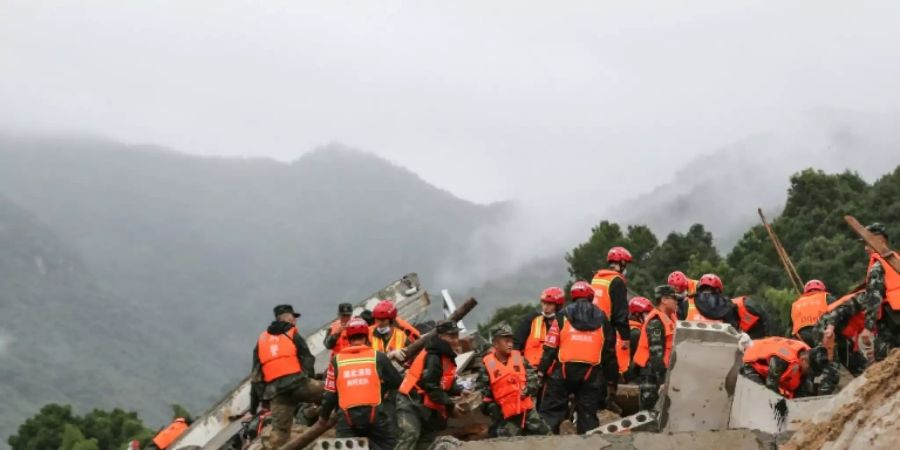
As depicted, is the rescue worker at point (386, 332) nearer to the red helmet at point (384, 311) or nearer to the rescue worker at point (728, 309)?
the red helmet at point (384, 311)

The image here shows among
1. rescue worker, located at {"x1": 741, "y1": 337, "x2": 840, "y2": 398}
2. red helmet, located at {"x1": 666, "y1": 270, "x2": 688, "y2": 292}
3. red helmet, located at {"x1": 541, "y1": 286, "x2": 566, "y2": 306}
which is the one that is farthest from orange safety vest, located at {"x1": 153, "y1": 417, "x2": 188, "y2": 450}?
rescue worker, located at {"x1": 741, "y1": 337, "x2": 840, "y2": 398}

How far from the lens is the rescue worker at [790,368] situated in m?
9.52

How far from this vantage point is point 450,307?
17.2 m

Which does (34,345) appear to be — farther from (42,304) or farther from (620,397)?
(620,397)

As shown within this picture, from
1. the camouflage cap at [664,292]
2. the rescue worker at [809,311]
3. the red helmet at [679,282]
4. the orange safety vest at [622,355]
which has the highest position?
the red helmet at [679,282]

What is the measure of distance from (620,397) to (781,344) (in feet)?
9.33

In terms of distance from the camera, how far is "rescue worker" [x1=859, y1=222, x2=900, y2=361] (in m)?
10.4

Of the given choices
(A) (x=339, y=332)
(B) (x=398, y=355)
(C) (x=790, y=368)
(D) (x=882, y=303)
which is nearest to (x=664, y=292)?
(D) (x=882, y=303)

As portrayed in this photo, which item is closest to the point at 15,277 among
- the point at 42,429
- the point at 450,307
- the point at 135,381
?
the point at 135,381

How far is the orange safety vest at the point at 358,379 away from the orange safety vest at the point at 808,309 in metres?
4.62

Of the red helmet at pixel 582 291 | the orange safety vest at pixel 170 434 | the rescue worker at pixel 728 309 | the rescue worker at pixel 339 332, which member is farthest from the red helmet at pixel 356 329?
the orange safety vest at pixel 170 434

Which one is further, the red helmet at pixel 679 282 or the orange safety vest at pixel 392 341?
the orange safety vest at pixel 392 341

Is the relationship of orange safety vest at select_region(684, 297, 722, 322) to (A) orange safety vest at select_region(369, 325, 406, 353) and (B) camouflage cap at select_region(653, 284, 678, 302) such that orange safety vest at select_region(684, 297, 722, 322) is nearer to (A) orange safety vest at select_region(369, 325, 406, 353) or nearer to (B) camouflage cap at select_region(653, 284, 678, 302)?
(B) camouflage cap at select_region(653, 284, 678, 302)

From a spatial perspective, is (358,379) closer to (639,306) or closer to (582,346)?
(582,346)
